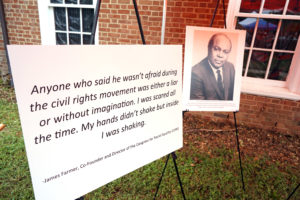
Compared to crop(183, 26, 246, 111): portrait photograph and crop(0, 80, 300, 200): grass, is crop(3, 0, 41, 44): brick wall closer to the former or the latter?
crop(0, 80, 300, 200): grass

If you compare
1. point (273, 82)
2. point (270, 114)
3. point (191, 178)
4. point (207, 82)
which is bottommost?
point (191, 178)

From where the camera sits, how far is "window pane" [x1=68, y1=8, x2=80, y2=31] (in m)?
4.12

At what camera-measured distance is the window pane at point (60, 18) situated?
13.8 ft

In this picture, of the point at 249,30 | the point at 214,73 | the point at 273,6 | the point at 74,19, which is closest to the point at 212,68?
the point at 214,73

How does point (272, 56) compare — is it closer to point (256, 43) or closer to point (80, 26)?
point (256, 43)

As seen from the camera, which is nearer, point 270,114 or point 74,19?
point 270,114

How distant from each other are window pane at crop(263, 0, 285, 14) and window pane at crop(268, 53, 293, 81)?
72 centimetres

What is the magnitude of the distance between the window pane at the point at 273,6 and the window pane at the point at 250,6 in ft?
0.40

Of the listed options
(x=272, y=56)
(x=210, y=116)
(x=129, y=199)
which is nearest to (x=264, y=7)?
(x=272, y=56)

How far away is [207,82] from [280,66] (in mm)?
2261

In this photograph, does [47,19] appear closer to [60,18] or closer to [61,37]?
[60,18]

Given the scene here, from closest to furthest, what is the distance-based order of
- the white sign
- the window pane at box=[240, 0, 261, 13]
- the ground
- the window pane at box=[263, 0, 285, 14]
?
1. the white sign
2. the ground
3. the window pane at box=[263, 0, 285, 14]
4. the window pane at box=[240, 0, 261, 13]

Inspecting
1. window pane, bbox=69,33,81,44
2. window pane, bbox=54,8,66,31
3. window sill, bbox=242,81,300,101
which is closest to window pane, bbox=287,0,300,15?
window sill, bbox=242,81,300,101

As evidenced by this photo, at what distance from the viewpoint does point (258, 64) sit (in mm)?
3504
